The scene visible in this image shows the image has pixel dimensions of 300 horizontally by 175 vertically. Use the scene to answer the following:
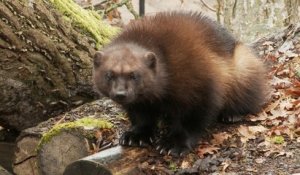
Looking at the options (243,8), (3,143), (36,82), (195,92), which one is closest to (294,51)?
(243,8)

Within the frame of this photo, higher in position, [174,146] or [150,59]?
[150,59]

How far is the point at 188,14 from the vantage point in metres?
4.89

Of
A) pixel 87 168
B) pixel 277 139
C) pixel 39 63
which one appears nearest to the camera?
pixel 87 168

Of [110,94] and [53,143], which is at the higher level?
[110,94]

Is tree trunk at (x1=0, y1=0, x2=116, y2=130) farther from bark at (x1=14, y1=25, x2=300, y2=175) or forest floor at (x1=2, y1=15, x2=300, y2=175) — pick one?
forest floor at (x1=2, y1=15, x2=300, y2=175)

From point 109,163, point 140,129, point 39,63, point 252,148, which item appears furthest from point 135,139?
point 39,63

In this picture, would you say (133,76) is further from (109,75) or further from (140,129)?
(140,129)

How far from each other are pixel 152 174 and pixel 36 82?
1.86m

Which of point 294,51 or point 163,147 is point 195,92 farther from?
point 294,51

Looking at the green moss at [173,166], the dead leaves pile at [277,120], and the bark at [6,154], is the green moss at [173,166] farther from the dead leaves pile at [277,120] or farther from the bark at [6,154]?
the bark at [6,154]

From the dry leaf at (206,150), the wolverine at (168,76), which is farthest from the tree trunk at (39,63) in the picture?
the dry leaf at (206,150)

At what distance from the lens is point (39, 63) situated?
556 centimetres

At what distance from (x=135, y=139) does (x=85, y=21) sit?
1.99 metres

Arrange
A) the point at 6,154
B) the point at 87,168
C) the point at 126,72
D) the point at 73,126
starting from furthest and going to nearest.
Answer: the point at 6,154 < the point at 73,126 < the point at 126,72 < the point at 87,168
